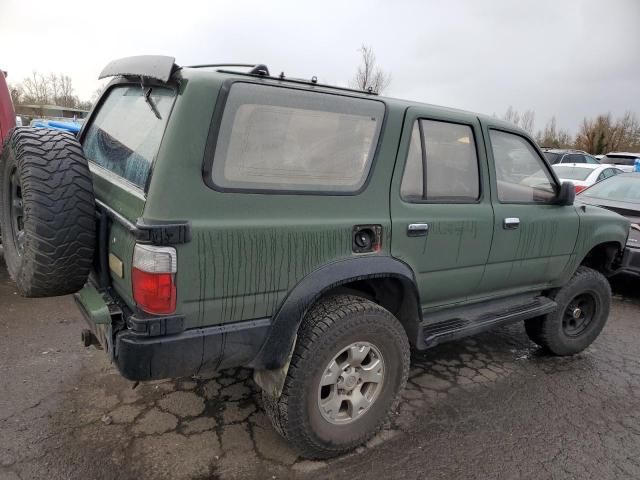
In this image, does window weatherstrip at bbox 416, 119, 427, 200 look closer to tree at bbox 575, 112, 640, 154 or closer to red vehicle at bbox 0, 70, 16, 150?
red vehicle at bbox 0, 70, 16, 150

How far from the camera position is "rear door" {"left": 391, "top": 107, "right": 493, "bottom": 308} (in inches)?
102

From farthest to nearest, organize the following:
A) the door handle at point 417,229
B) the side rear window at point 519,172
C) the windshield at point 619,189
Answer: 1. the windshield at point 619,189
2. the side rear window at point 519,172
3. the door handle at point 417,229

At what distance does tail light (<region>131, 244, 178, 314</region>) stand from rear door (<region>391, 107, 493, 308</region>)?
3.91ft

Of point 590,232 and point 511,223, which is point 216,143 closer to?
point 511,223

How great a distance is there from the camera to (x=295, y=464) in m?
2.47

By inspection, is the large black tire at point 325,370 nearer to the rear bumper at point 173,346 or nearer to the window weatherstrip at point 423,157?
the rear bumper at point 173,346

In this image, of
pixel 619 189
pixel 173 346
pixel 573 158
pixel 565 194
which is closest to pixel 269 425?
pixel 173 346

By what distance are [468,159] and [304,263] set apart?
4.77ft

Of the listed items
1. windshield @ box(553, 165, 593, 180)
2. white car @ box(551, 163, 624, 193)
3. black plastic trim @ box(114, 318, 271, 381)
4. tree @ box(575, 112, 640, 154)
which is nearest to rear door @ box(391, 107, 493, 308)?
A: black plastic trim @ box(114, 318, 271, 381)

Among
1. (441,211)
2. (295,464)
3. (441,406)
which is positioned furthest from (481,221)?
(295,464)

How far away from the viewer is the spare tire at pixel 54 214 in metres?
2.04

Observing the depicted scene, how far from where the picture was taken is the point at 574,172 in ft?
34.8

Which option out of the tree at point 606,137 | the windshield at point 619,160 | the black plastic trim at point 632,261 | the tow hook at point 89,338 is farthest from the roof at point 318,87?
the tree at point 606,137

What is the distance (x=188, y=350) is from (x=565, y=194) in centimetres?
289
